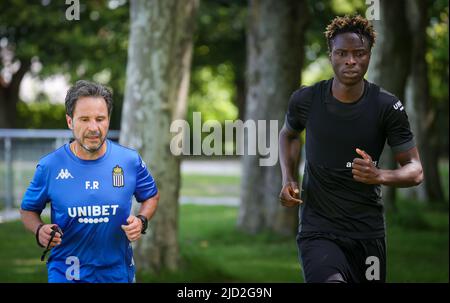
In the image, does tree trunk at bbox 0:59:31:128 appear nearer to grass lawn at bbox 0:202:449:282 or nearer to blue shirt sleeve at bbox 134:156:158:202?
grass lawn at bbox 0:202:449:282

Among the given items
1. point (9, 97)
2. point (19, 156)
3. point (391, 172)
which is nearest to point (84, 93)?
point (391, 172)

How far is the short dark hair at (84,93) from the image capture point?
17.2ft

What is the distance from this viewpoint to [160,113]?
408 inches

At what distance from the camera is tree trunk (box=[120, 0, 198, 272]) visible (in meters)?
10.3

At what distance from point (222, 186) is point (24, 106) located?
52.2ft

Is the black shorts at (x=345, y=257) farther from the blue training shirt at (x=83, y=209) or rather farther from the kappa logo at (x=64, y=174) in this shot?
the kappa logo at (x=64, y=174)

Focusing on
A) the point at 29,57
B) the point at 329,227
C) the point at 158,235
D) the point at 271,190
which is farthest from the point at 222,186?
the point at 329,227

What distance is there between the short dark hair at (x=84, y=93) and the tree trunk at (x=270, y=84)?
9925 millimetres

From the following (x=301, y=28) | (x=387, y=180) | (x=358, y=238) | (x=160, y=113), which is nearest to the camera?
(x=387, y=180)

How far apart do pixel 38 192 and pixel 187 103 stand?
20.0 ft

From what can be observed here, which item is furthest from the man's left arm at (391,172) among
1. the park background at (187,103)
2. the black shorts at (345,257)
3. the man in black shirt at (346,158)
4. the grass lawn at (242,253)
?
the grass lawn at (242,253)

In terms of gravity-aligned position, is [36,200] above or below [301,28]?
below

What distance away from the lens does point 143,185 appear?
5.57 metres
